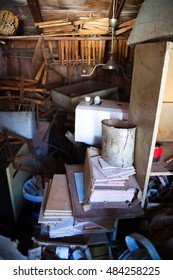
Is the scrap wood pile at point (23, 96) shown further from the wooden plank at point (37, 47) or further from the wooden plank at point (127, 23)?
the wooden plank at point (127, 23)

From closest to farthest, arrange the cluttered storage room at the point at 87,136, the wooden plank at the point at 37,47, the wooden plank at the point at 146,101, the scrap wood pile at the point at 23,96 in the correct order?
the wooden plank at the point at 146,101
the cluttered storage room at the point at 87,136
the scrap wood pile at the point at 23,96
the wooden plank at the point at 37,47

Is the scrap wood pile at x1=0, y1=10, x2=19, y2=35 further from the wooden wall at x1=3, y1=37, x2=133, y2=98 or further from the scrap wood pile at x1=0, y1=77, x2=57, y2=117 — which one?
the scrap wood pile at x1=0, y1=77, x2=57, y2=117

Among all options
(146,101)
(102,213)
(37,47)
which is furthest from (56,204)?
(37,47)

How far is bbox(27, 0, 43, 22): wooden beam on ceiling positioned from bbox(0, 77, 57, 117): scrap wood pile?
765mm

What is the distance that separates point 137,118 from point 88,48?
2102 mm

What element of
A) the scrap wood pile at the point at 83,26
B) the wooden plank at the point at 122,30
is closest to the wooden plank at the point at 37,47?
the scrap wood pile at the point at 83,26

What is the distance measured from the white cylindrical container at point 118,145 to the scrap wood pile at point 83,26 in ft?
6.10

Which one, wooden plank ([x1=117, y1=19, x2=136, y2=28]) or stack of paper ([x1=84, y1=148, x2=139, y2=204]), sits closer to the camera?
stack of paper ([x1=84, y1=148, x2=139, y2=204])

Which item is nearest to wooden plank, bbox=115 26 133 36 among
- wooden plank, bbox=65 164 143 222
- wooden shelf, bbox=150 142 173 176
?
wooden shelf, bbox=150 142 173 176

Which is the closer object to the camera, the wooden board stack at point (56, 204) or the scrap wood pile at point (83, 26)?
the wooden board stack at point (56, 204)

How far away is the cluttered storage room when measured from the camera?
1115mm

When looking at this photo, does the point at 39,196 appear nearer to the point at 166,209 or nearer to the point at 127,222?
the point at 127,222

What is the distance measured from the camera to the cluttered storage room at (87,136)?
112 cm

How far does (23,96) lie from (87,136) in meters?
1.56
